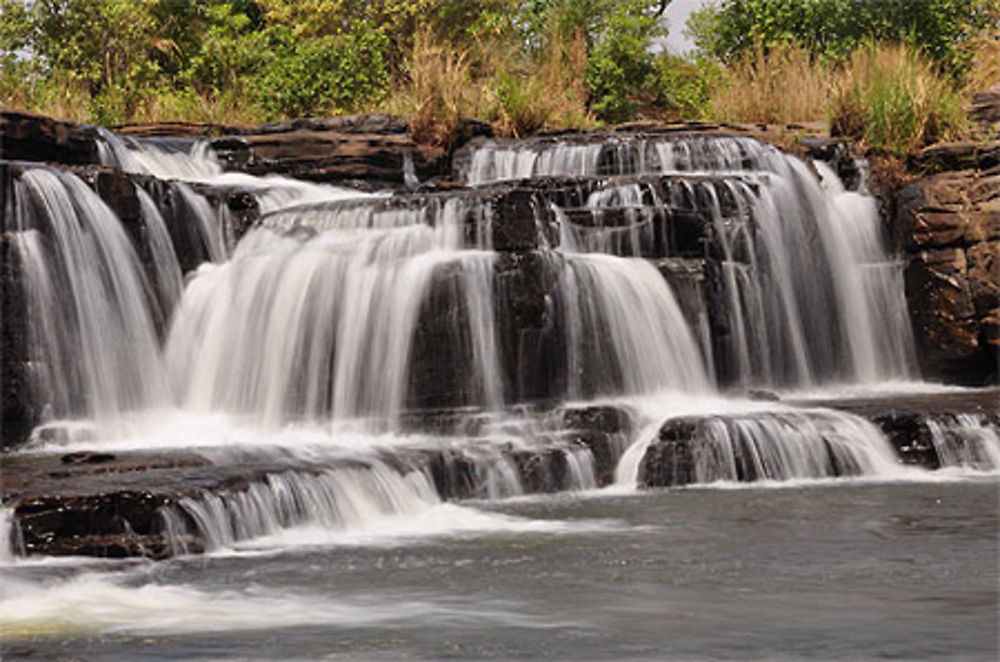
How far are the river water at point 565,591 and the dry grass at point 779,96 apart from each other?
12.4 meters

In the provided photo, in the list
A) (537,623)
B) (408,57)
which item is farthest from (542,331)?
(408,57)

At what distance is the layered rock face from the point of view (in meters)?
16.1

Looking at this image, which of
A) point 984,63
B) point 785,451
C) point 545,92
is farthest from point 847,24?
point 785,451

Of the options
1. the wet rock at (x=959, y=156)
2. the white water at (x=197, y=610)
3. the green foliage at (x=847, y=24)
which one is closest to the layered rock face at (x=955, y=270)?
the wet rock at (x=959, y=156)

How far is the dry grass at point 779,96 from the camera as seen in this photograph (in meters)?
21.5

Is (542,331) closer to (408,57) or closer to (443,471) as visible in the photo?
(443,471)

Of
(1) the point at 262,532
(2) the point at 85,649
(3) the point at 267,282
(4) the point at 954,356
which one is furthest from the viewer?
(4) the point at 954,356

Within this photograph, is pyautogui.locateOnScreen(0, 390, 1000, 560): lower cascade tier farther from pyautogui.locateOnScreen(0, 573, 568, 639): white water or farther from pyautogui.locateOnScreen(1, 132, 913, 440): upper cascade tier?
pyautogui.locateOnScreen(0, 573, 568, 639): white water

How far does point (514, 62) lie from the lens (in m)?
27.6

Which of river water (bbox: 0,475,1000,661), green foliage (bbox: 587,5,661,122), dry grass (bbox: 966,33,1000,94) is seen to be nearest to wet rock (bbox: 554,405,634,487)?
river water (bbox: 0,475,1000,661)

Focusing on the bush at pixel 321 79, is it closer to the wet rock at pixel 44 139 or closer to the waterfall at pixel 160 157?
the waterfall at pixel 160 157

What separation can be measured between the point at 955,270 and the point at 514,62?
13.1 metres

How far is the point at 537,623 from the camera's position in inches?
252

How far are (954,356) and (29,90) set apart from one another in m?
16.4
